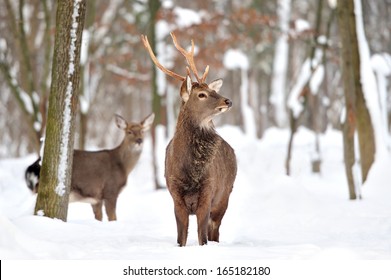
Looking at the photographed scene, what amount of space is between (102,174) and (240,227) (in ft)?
8.48

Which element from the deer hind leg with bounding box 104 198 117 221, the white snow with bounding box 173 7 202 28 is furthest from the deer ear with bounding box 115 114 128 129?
the white snow with bounding box 173 7 202 28

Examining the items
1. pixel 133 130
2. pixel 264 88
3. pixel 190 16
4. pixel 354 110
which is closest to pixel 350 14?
pixel 354 110

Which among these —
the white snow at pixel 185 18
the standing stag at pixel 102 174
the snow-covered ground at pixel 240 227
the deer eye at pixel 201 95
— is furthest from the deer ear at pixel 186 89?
the white snow at pixel 185 18

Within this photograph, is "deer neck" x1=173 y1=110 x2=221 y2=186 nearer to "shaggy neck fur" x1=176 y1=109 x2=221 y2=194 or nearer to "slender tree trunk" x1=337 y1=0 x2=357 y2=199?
"shaggy neck fur" x1=176 y1=109 x2=221 y2=194

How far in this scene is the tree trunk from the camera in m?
7.89

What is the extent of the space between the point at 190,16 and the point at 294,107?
612 cm

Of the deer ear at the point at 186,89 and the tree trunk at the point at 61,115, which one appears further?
the tree trunk at the point at 61,115

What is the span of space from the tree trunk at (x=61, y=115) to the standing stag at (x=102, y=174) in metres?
1.94

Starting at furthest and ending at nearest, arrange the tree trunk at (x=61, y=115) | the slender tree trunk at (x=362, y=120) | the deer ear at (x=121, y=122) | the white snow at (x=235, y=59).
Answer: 1. the white snow at (x=235, y=59)
2. the slender tree trunk at (x=362, y=120)
3. the deer ear at (x=121, y=122)
4. the tree trunk at (x=61, y=115)

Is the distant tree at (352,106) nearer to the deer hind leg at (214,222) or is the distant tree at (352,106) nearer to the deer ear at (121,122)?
the deer ear at (121,122)

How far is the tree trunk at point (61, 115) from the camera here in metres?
7.89

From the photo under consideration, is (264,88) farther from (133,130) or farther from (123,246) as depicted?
(123,246)

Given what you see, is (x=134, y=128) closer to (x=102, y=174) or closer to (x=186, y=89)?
(x=102, y=174)

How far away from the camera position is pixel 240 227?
945 centimetres
